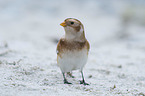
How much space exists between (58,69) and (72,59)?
137cm

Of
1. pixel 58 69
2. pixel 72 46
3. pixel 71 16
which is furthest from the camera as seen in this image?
pixel 71 16

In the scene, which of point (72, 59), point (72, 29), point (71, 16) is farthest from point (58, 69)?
point (71, 16)

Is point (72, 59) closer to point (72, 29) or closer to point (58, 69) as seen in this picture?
point (72, 29)

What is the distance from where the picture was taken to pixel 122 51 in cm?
890

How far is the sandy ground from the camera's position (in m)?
3.44

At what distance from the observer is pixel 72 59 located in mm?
3688

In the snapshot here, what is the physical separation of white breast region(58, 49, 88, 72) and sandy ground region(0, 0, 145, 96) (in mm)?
315

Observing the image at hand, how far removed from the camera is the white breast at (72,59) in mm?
3677

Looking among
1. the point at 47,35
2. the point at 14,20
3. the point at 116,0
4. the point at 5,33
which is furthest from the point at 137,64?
the point at 116,0

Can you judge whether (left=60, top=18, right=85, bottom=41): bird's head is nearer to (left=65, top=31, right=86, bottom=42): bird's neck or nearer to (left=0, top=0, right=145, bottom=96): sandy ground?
(left=65, top=31, right=86, bottom=42): bird's neck

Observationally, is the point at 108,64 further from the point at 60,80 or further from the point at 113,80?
the point at 60,80

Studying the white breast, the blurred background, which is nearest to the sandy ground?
the blurred background

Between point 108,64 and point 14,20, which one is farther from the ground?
point 14,20

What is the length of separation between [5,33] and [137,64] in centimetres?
688
